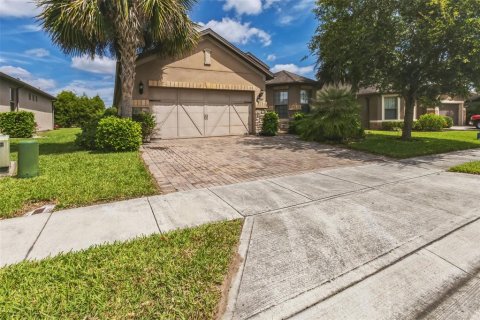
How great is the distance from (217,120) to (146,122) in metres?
4.16

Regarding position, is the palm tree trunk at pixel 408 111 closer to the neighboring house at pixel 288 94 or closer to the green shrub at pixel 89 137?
the neighboring house at pixel 288 94

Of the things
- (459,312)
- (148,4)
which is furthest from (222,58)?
(459,312)

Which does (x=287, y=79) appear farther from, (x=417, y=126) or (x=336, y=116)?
(x=417, y=126)

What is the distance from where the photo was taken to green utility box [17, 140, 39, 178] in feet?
19.4

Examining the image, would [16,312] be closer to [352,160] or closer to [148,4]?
[352,160]

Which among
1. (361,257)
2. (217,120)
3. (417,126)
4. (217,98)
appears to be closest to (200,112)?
(217,120)

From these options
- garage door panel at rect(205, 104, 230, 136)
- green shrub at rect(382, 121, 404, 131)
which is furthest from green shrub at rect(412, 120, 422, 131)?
garage door panel at rect(205, 104, 230, 136)

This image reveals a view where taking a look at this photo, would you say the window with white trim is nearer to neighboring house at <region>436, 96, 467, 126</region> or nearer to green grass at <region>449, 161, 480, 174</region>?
neighboring house at <region>436, 96, 467, 126</region>

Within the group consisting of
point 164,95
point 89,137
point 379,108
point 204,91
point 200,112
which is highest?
point 379,108

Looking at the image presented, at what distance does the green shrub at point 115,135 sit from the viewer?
9.43m

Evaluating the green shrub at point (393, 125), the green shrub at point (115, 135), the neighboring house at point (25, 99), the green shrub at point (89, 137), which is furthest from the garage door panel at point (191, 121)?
the green shrub at point (393, 125)

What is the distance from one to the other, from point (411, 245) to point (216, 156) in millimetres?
6816

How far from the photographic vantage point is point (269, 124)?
51.5 ft

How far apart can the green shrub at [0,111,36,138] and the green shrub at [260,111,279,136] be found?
14.8 meters
